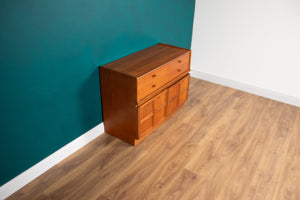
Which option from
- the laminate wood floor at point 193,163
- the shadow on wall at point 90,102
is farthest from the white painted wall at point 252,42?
the shadow on wall at point 90,102

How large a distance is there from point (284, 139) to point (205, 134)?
0.72 meters

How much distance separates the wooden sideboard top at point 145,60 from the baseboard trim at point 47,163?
574 millimetres

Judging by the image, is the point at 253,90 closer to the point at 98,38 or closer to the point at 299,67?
the point at 299,67

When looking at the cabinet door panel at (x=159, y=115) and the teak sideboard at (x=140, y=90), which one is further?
the cabinet door panel at (x=159, y=115)

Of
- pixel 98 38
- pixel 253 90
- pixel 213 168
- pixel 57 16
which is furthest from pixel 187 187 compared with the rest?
pixel 253 90

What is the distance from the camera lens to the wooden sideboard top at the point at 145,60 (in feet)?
→ 6.77

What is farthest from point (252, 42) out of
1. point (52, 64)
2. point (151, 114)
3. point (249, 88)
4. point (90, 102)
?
point (52, 64)

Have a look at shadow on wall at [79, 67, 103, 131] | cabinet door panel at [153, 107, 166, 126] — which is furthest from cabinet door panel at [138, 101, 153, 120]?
shadow on wall at [79, 67, 103, 131]

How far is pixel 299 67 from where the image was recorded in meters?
2.81

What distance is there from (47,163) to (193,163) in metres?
1.11

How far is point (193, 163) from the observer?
208 cm

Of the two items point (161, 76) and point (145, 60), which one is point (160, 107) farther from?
point (145, 60)

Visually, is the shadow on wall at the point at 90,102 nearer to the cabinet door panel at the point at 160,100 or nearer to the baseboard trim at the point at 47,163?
the baseboard trim at the point at 47,163

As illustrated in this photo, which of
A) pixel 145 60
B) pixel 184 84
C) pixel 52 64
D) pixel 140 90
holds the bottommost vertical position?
pixel 184 84
